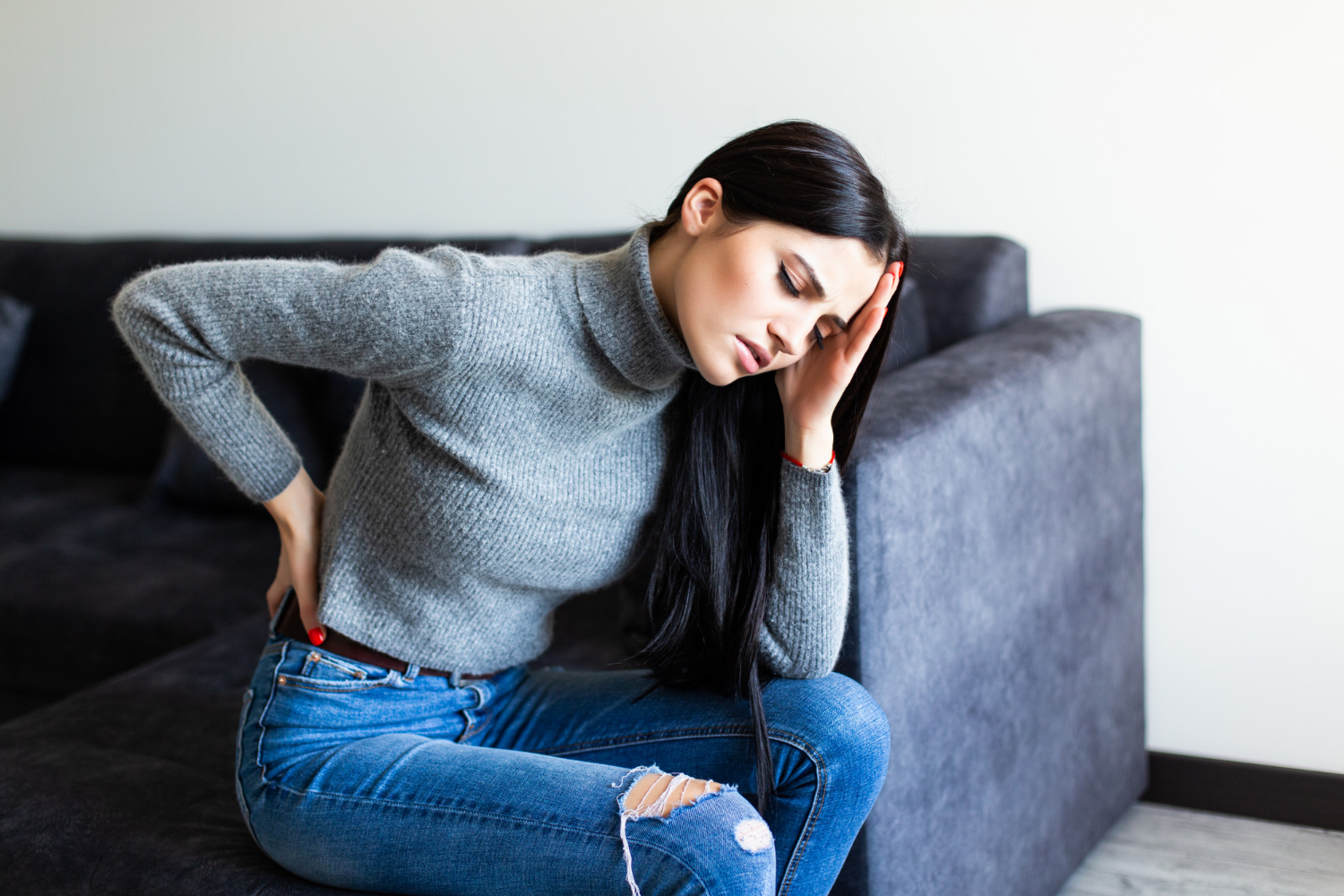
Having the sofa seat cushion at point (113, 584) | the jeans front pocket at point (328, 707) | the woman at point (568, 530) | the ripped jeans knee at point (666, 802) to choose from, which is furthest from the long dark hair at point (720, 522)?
the sofa seat cushion at point (113, 584)

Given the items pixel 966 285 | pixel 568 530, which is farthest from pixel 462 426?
pixel 966 285

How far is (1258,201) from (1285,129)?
0.11 meters

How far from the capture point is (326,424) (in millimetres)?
2104

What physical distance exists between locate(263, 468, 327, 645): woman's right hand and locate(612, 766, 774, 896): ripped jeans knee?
1.28ft

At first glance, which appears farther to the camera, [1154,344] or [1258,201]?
[1154,344]

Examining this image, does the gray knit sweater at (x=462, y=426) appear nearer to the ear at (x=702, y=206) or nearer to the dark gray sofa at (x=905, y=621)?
the ear at (x=702, y=206)

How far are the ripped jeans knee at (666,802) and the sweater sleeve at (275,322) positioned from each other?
0.43 m

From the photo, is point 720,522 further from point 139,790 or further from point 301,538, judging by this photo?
point 139,790

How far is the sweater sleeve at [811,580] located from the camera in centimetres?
113

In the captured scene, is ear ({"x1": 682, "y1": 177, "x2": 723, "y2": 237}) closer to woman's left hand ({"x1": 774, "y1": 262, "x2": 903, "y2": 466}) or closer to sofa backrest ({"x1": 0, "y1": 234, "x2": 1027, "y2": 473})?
woman's left hand ({"x1": 774, "y1": 262, "x2": 903, "y2": 466})

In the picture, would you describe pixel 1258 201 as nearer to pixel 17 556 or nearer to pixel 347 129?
Result: pixel 347 129

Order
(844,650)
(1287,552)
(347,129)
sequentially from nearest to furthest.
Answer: (844,650), (1287,552), (347,129)

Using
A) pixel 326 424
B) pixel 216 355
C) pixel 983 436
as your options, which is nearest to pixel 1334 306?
pixel 983 436

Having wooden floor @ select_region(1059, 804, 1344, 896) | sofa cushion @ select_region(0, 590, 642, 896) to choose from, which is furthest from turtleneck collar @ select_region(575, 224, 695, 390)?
wooden floor @ select_region(1059, 804, 1344, 896)
